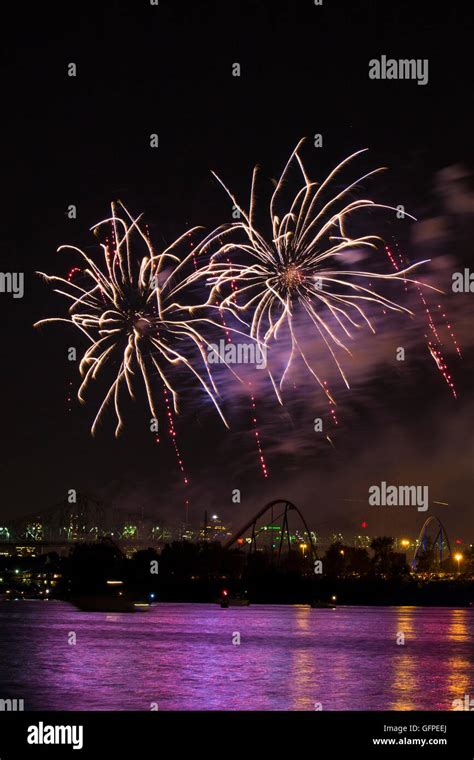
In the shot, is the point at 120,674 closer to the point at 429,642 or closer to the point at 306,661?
the point at 306,661

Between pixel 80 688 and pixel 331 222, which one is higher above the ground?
pixel 331 222

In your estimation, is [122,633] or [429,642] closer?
[429,642]

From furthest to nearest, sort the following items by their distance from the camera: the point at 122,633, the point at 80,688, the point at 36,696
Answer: the point at 122,633, the point at 80,688, the point at 36,696
